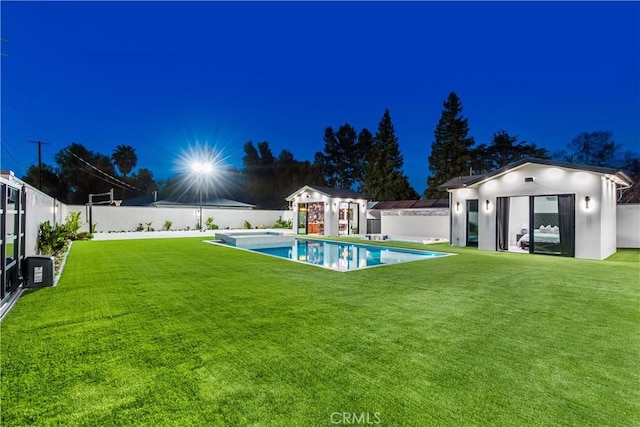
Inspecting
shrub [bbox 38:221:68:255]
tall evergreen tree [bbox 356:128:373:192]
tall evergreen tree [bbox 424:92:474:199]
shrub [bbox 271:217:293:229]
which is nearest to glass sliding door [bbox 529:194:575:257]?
shrub [bbox 38:221:68:255]

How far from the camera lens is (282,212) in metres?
28.7

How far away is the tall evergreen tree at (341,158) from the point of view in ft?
134

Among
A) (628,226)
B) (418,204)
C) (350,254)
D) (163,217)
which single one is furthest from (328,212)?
(628,226)

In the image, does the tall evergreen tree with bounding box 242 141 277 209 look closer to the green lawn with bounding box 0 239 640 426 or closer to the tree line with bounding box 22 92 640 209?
the tree line with bounding box 22 92 640 209

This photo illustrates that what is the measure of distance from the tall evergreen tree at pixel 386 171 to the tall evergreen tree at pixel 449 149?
2.89m

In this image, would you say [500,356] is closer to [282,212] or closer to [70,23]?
[282,212]

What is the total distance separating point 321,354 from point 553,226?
15.0m

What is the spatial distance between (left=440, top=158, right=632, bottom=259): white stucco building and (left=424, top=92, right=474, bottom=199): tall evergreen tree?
17942 millimetres

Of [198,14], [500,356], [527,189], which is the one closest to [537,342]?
[500,356]

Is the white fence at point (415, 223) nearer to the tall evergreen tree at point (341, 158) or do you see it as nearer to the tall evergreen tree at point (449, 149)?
the tall evergreen tree at point (449, 149)

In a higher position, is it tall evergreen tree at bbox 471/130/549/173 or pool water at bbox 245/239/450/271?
tall evergreen tree at bbox 471/130/549/173

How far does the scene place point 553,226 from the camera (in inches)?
557

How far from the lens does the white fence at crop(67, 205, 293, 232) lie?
2053 cm

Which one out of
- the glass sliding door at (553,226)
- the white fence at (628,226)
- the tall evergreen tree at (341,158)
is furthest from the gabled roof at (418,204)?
the tall evergreen tree at (341,158)
